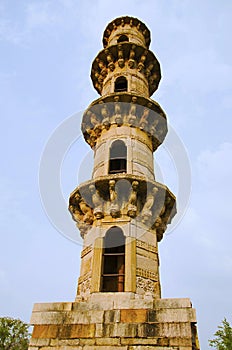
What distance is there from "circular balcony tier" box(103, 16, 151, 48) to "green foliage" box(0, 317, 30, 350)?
21127 mm

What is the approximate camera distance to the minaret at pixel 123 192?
952 centimetres

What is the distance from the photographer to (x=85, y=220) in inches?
426

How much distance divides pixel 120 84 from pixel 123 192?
22.0ft

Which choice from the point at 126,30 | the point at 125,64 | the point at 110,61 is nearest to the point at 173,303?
the point at 125,64

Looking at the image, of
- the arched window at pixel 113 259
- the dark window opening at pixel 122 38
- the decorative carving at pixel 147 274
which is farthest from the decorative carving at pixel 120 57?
the decorative carving at pixel 147 274

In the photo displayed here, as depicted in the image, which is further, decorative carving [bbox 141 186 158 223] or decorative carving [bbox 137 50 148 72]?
decorative carving [bbox 137 50 148 72]

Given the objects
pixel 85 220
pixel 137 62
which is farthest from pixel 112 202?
pixel 137 62

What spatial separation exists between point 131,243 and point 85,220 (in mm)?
1940

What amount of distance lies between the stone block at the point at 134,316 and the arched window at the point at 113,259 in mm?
1538

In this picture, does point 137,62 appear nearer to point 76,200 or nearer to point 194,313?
point 76,200

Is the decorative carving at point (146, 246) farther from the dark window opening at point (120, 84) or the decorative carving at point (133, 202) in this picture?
the dark window opening at point (120, 84)

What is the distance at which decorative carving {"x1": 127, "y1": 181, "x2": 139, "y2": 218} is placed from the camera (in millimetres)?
10133

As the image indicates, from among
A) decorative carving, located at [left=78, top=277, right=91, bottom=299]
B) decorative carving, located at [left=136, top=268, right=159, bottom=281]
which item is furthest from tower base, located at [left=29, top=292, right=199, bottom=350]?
decorative carving, located at [left=136, top=268, right=159, bottom=281]

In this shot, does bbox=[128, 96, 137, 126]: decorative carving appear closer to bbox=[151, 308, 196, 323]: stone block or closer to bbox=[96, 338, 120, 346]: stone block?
bbox=[151, 308, 196, 323]: stone block
